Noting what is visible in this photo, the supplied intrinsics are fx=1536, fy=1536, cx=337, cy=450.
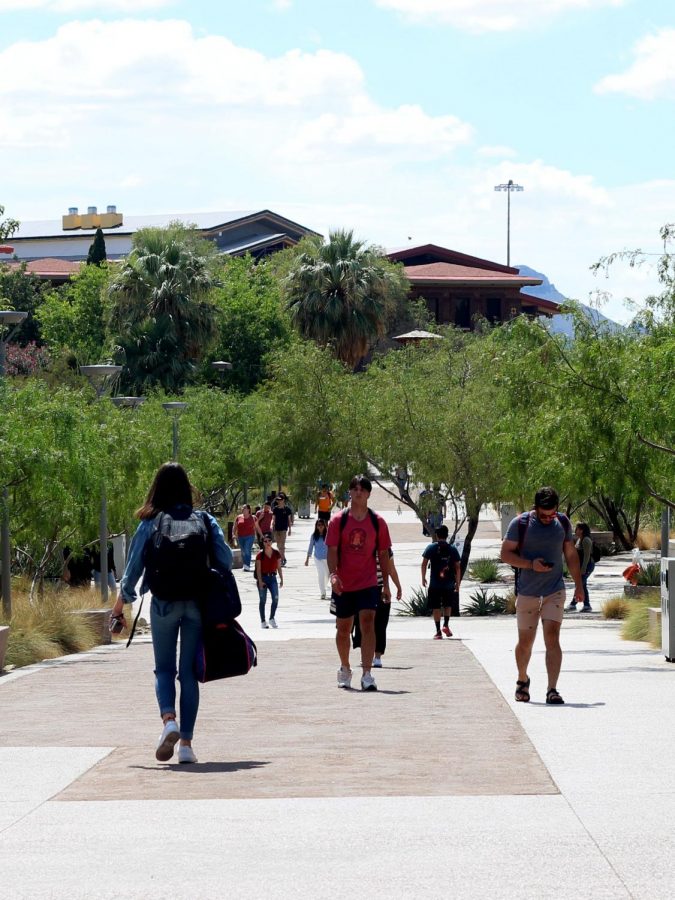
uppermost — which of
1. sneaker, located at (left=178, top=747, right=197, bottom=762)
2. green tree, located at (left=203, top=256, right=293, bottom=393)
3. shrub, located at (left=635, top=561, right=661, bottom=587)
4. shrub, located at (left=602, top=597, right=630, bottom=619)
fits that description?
green tree, located at (left=203, top=256, right=293, bottom=393)

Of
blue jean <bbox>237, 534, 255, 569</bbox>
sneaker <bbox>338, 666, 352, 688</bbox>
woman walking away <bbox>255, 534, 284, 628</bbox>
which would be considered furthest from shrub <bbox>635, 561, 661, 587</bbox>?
sneaker <bbox>338, 666, 352, 688</bbox>

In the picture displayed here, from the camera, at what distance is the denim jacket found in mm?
8234

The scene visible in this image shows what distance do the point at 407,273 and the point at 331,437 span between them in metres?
59.2

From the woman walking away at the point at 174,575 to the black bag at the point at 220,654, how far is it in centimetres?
6

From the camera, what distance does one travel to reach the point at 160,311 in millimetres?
60125

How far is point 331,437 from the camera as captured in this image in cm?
2969

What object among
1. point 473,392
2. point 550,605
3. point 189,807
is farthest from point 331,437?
point 189,807

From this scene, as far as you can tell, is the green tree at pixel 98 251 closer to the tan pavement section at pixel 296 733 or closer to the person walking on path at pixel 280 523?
the person walking on path at pixel 280 523

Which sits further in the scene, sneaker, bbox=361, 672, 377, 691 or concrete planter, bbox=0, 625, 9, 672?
concrete planter, bbox=0, 625, 9, 672

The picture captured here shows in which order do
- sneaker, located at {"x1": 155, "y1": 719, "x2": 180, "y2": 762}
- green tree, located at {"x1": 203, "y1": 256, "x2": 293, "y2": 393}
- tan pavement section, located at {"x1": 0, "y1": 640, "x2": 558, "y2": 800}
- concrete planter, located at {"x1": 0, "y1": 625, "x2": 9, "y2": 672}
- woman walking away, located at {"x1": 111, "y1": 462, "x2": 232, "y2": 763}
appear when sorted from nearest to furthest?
tan pavement section, located at {"x1": 0, "y1": 640, "x2": 558, "y2": 800} < sneaker, located at {"x1": 155, "y1": 719, "x2": 180, "y2": 762} < woman walking away, located at {"x1": 111, "y1": 462, "x2": 232, "y2": 763} < concrete planter, located at {"x1": 0, "y1": 625, "x2": 9, "y2": 672} < green tree, located at {"x1": 203, "y1": 256, "x2": 293, "y2": 393}

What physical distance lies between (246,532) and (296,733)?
83.5 feet

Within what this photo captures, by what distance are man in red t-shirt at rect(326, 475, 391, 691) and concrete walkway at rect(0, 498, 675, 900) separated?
57 cm

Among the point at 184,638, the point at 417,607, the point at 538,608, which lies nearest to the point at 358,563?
the point at 538,608

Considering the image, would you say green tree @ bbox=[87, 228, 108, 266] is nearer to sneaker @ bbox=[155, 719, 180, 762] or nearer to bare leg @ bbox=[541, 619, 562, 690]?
bare leg @ bbox=[541, 619, 562, 690]
